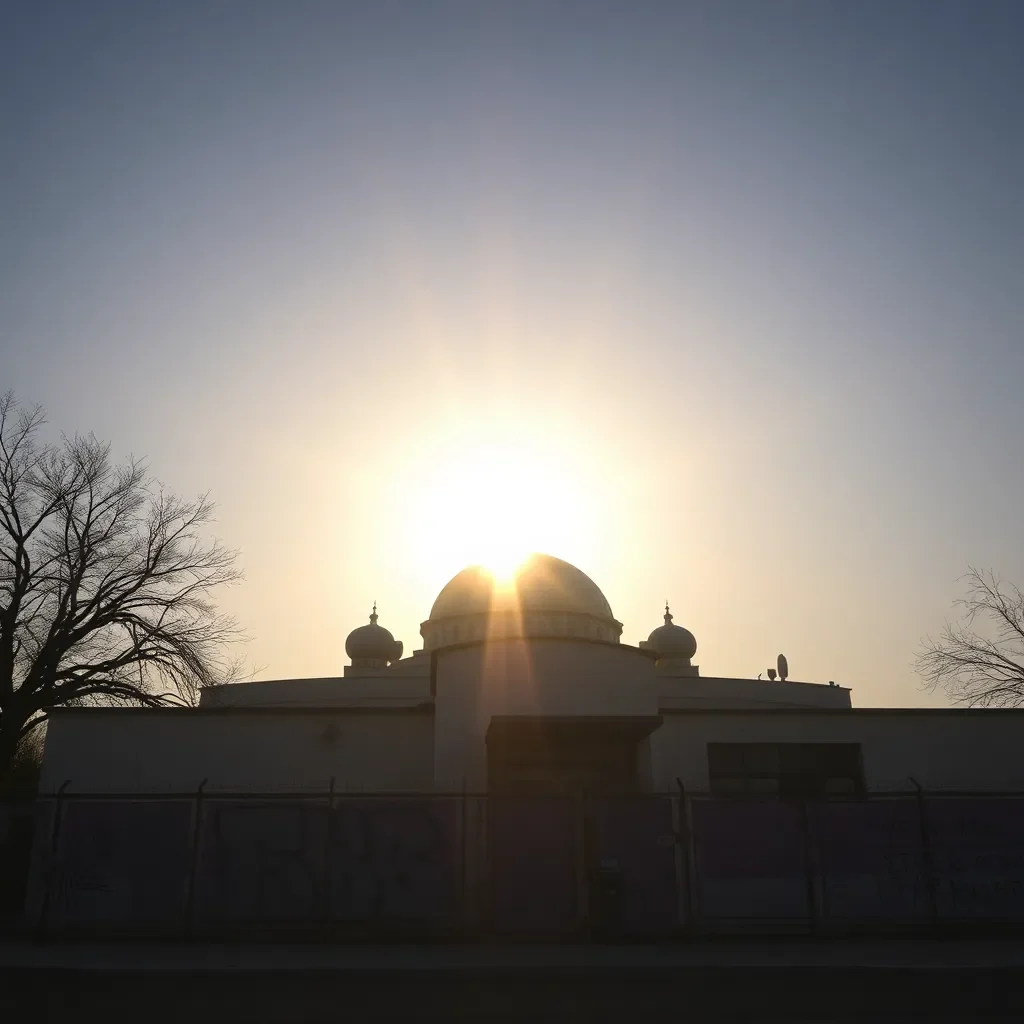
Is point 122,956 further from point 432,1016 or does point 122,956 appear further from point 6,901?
point 6,901

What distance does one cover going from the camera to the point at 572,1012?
888cm

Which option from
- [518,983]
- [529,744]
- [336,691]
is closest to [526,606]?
[336,691]

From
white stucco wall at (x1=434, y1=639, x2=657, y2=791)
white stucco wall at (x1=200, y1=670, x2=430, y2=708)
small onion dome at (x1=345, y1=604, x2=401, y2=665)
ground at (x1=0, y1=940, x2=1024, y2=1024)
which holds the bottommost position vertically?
ground at (x1=0, y1=940, x2=1024, y2=1024)

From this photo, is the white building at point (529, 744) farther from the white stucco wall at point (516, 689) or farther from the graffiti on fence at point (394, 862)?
the graffiti on fence at point (394, 862)

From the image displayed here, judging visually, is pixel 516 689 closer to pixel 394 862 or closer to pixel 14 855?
pixel 394 862

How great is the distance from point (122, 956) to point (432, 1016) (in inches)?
202

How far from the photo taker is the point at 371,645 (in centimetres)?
4322

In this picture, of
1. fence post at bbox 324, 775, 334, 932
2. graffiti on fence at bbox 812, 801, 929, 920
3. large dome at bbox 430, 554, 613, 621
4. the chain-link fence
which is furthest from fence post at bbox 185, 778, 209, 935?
large dome at bbox 430, 554, 613, 621

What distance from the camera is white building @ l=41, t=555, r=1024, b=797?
19.4 metres

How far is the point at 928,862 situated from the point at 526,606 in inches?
974

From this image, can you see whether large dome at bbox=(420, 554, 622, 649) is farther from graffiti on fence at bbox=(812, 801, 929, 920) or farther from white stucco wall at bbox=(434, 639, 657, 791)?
graffiti on fence at bbox=(812, 801, 929, 920)

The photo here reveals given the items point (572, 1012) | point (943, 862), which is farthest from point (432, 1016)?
point (943, 862)

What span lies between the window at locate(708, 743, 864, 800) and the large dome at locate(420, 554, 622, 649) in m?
16.6

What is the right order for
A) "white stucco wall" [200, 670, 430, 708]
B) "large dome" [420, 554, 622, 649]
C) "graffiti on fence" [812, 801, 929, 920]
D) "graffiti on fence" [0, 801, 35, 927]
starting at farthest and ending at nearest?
"large dome" [420, 554, 622, 649] → "white stucco wall" [200, 670, 430, 708] → "graffiti on fence" [0, 801, 35, 927] → "graffiti on fence" [812, 801, 929, 920]
